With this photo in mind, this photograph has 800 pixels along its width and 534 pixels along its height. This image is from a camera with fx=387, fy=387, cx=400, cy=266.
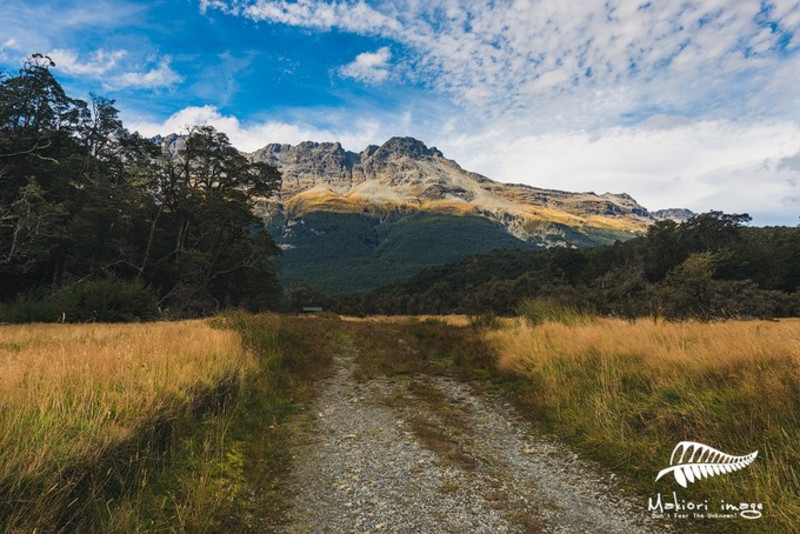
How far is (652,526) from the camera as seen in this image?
3.85 m

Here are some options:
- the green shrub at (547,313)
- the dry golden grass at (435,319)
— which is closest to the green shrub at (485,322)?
the green shrub at (547,313)

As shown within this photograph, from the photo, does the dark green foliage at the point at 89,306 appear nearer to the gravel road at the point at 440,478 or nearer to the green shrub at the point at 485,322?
the green shrub at the point at 485,322

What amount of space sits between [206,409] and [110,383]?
1570mm

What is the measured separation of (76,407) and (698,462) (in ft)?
23.4

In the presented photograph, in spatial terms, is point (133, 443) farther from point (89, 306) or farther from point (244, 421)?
point (89, 306)

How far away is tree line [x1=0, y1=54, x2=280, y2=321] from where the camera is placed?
26.5 metres

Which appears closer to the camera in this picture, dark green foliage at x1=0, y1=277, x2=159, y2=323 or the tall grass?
the tall grass

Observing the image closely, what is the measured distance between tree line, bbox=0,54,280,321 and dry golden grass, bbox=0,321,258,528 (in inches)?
801

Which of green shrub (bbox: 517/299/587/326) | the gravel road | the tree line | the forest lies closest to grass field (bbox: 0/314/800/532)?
the gravel road

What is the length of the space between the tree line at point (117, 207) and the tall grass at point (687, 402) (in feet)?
81.6

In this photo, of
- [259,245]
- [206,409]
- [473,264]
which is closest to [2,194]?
[259,245]

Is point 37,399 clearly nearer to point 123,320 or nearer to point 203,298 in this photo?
point 123,320

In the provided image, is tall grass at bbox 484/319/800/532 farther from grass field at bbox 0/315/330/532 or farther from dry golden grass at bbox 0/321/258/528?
dry golden grass at bbox 0/321/258/528

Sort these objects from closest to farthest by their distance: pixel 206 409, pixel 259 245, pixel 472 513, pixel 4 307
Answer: pixel 472 513, pixel 206 409, pixel 4 307, pixel 259 245
